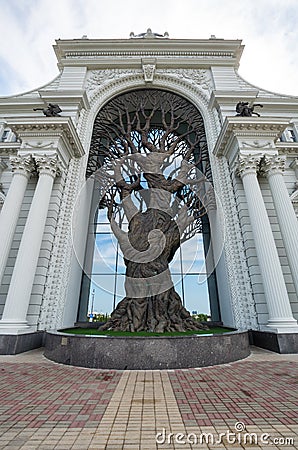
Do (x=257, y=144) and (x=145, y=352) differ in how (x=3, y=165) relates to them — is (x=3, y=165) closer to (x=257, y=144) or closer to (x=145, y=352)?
(x=145, y=352)

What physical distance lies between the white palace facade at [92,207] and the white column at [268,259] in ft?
0.12

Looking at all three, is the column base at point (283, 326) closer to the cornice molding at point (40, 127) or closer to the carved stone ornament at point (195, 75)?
the cornice molding at point (40, 127)

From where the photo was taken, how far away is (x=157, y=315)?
24.6 feet

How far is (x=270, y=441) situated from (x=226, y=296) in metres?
8.42

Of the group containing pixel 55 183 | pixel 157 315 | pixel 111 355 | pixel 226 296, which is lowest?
pixel 111 355

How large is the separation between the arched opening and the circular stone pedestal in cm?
187

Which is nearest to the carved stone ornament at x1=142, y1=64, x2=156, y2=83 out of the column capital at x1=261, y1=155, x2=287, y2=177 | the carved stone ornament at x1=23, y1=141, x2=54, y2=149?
the carved stone ornament at x1=23, y1=141, x2=54, y2=149

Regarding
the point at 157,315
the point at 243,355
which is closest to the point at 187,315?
the point at 157,315

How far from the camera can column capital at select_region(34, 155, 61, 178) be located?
9742mm

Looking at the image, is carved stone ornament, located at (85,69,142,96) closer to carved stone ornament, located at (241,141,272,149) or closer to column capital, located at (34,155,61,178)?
column capital, located at (34,155,61,178)

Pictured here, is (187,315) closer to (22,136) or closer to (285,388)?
(285,388)

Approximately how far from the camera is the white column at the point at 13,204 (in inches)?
335

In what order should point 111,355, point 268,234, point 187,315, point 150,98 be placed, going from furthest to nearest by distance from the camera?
point 150,98 < point 268,234 < point 187,315 < point 111,355

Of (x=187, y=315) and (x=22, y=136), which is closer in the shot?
(x=187, y=315)
